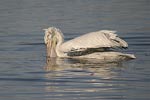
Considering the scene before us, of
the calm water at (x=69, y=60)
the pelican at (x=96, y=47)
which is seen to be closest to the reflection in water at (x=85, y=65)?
the calm water at (x=69, y=60)

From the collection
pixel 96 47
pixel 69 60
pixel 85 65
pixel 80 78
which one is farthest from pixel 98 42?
pixel 80 78

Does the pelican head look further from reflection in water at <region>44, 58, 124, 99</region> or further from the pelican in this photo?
reflection in water at <region>44, 58, 124, 99</region>

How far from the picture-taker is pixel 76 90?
41.7 ft

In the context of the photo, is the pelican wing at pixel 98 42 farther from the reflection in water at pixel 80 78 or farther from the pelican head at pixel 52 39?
the pelican head at pixel 52 39

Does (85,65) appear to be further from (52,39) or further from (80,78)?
(52,39)

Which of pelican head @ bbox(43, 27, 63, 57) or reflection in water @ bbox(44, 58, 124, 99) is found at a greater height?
pelican head @ bbox(43, 27, 63, 57)

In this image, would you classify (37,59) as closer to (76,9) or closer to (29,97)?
(29,97)

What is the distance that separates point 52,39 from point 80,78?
13.2 ft

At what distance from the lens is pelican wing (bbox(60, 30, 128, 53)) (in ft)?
53.6

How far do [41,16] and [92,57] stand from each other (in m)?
7.20

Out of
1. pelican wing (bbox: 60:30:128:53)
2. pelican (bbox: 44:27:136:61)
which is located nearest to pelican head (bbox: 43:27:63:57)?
pelican (bbox: 44:27:136:61)

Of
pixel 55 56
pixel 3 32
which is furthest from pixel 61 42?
pixel 3 32

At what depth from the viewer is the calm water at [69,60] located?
12617 millimetres

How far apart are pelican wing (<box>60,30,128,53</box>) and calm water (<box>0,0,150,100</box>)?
0.36 m
